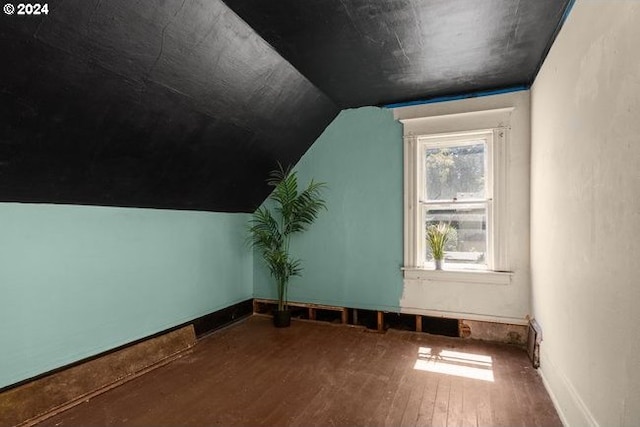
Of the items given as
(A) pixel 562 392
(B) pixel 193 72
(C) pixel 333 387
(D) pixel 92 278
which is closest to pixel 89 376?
(D) pixel 92 278

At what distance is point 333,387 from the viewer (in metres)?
2.40

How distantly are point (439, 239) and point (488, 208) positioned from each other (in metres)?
0.57

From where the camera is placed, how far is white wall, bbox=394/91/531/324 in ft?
10.5

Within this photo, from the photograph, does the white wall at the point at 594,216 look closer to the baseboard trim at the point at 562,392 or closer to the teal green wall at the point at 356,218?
the baseboard trim at the point at 562,392

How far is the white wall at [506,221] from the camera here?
3211 mm

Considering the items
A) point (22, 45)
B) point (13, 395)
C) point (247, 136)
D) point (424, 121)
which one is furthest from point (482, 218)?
point (13, 395)

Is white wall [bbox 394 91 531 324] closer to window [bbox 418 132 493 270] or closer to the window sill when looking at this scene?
the window sill

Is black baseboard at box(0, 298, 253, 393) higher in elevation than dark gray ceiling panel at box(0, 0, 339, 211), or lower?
lower

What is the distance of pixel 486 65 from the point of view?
2.82 meters

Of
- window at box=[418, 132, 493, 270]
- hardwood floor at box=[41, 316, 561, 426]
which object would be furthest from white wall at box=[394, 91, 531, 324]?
hardwood floor at box=[41, 316, 561, 426]

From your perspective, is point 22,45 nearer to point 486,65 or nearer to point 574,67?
point 574,67

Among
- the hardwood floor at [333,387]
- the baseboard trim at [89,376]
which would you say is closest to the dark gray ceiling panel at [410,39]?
the hardwood floor at [333,387]

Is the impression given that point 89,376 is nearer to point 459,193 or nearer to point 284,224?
point 284,224

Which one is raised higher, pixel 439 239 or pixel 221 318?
pixel 439 239
